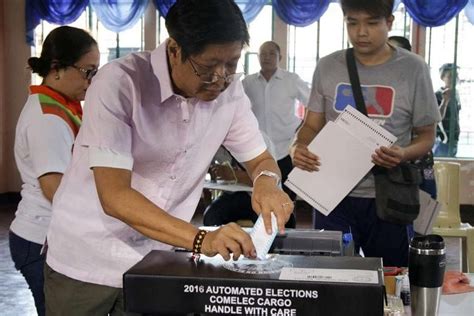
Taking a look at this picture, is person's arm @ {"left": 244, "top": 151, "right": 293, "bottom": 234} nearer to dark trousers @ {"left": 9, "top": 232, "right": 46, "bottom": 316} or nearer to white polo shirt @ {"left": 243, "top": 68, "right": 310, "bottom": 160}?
dark trousers @ {"left": 9, "top": 232, "right": 46, "bottom": 316}

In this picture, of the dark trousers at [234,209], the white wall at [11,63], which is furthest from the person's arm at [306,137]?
the white wall at [11,63]

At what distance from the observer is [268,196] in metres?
1.24

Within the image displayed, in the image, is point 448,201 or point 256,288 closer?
point 256,288

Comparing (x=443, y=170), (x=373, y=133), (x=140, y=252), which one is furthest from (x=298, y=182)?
(x=443, y=170)

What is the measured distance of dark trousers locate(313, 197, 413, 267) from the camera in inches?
87.9

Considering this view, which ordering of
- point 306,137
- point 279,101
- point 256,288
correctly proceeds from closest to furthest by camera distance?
point 256,288 < point 306,137 < point 279,101

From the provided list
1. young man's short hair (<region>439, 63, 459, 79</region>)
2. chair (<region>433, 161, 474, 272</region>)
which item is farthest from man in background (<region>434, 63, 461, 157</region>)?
chair (<region>433, 161, 474, 272</region>)

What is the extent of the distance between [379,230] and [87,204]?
3.74ft

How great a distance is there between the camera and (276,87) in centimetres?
609

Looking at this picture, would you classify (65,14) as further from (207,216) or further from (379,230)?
(379,230)

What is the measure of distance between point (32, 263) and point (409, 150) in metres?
1.24

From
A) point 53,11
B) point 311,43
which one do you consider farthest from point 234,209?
point 53,11

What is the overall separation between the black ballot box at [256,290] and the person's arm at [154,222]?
0.06 metres

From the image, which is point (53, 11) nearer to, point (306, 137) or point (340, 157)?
point (306, 137)
